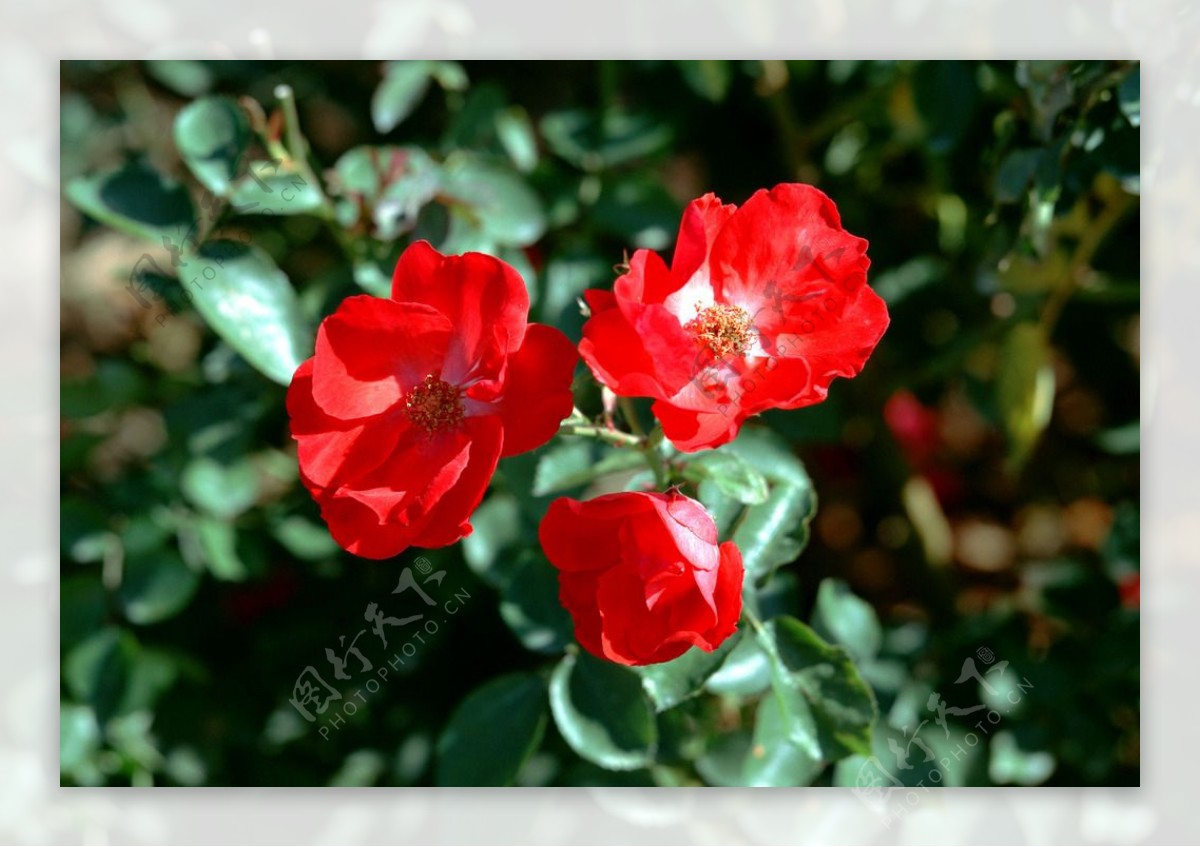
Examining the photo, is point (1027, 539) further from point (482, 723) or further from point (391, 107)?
point (391, 107)

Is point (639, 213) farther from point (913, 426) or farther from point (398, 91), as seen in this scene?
point (913, 426)

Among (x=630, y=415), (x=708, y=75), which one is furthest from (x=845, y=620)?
(x=708, y=75)

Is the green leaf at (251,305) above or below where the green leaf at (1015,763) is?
above

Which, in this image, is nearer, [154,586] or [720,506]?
[720,506]

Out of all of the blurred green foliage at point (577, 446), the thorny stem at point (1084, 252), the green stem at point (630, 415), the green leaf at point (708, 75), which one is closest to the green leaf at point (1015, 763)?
the blurred green foliage at point (577, 446)

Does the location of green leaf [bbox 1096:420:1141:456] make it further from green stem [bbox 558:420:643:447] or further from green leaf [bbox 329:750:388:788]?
green leaf [bbox 329:750:388:788]

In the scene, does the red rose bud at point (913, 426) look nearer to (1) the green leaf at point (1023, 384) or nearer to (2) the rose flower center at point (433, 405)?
(1) the green leaf at point (1023, 384)
